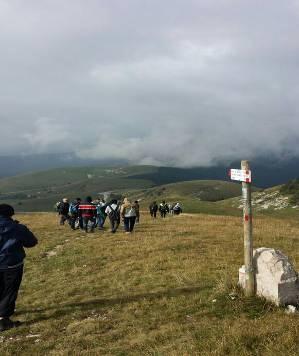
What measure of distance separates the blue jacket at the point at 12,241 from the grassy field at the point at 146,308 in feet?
6.18

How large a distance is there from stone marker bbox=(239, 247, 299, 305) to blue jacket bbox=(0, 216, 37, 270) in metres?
6.70

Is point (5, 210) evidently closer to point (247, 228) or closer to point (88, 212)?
point (247, 228)

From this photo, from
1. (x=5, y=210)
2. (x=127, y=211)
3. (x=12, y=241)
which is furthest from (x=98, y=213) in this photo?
(x=12, y=241)

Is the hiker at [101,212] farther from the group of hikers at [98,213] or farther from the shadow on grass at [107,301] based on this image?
the shadow on grass at [107,301]

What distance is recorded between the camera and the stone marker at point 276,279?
1190cm

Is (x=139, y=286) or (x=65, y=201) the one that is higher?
(x=65, y=201)

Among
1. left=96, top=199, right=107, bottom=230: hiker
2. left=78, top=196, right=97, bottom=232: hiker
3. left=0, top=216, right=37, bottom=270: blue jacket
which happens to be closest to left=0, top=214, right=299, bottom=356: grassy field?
left=0, top=216, right=37, bottom=270: blue jacket

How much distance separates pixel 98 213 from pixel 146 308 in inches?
995

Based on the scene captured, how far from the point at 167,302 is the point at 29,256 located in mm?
14084

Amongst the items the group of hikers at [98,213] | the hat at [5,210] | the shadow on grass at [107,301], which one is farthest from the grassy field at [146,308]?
the group of hikers at [98,213]

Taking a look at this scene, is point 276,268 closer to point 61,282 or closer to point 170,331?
point 170,331

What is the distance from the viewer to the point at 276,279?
12008 millimetres

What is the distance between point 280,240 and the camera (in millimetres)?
27922

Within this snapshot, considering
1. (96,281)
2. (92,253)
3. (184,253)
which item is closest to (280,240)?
(184,253)
